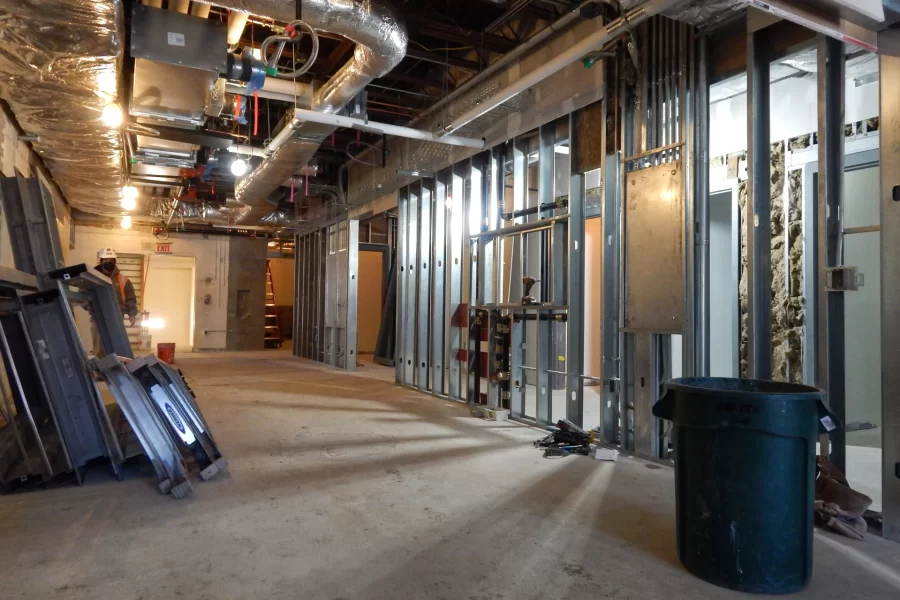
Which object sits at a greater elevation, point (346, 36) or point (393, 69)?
point (393, 69)

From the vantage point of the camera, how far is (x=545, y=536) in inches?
101

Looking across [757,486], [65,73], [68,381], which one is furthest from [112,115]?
[757,486]

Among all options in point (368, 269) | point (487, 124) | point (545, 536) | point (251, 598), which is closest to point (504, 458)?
point (545, 536)

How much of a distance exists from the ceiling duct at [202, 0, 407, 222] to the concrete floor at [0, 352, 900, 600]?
281 cm

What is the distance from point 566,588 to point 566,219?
129 inches

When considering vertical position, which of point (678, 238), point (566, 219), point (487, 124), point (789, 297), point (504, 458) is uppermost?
point (487, 124)

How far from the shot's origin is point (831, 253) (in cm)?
295

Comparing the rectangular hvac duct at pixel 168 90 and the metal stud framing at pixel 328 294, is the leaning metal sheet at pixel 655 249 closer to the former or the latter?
the rectangular hvac duct at pixel 168 90

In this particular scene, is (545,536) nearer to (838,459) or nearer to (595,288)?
(838,459)

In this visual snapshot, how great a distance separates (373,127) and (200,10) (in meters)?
1.68

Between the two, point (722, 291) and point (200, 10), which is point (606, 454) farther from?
point (200, 10)

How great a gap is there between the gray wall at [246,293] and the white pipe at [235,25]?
925 cm

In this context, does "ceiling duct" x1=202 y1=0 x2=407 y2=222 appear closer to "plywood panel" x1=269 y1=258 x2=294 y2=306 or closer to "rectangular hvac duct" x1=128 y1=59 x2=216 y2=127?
"rectangular hvac duct" x1=128 y1=59 x2=216 y2=127

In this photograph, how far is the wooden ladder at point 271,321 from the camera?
14125 millimetres
